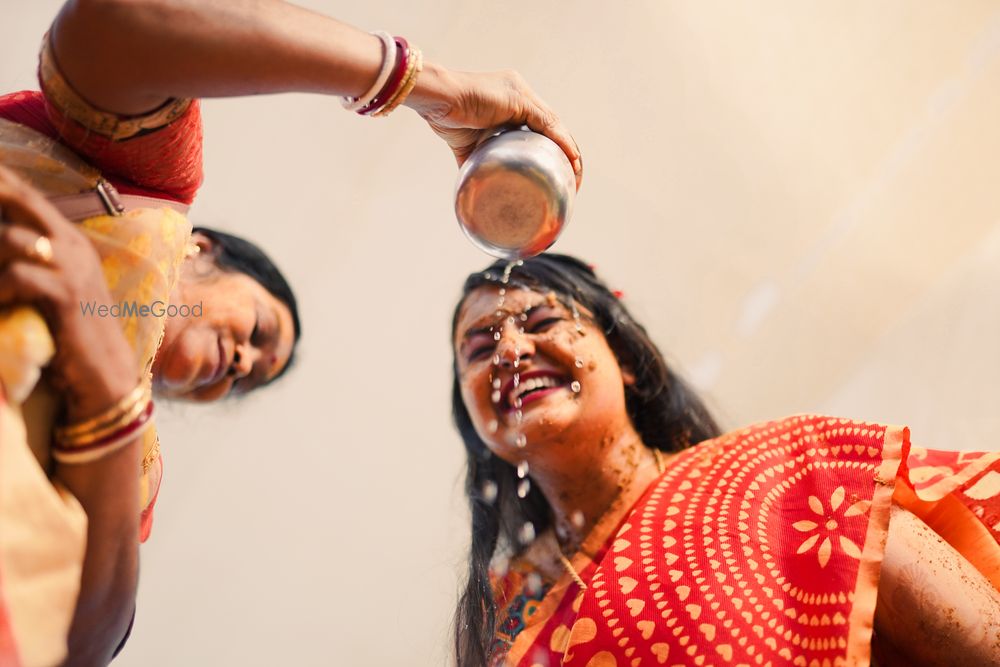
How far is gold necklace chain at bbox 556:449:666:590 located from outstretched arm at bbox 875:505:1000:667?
0.49 metres

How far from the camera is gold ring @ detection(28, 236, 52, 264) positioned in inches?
24.2

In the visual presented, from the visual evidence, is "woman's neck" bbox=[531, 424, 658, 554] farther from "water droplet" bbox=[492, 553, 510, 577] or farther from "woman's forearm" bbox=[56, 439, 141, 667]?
"woman's forearm" bbox=[56, 439, 141, 667]

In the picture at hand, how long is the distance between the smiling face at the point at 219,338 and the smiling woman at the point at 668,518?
16.2 inches

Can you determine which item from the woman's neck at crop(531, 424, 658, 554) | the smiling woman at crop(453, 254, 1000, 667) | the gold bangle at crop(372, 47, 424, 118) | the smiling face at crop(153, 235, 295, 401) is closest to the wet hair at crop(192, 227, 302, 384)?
the smiling face at crop(153, 235, 295, 401)

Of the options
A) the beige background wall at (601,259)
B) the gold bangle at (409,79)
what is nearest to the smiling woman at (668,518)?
the beige background wall at (601,259)

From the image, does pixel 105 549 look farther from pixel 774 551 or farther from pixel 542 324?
pixel 542 324

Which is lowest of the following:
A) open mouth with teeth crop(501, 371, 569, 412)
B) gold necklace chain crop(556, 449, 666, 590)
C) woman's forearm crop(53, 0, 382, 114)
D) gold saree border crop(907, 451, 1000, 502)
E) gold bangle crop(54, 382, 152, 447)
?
gold necklace chain crop(556, 449, 666, 590)

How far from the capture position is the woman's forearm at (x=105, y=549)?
0.67 m

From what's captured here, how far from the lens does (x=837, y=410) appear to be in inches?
105

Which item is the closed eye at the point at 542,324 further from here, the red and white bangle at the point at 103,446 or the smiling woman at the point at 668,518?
the red and white bangle at the point at 103,446

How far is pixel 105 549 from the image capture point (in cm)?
70

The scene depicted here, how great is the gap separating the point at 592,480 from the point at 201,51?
44.4 inches

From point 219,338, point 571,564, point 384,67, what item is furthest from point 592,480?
point 384,67

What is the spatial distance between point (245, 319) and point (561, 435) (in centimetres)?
61
